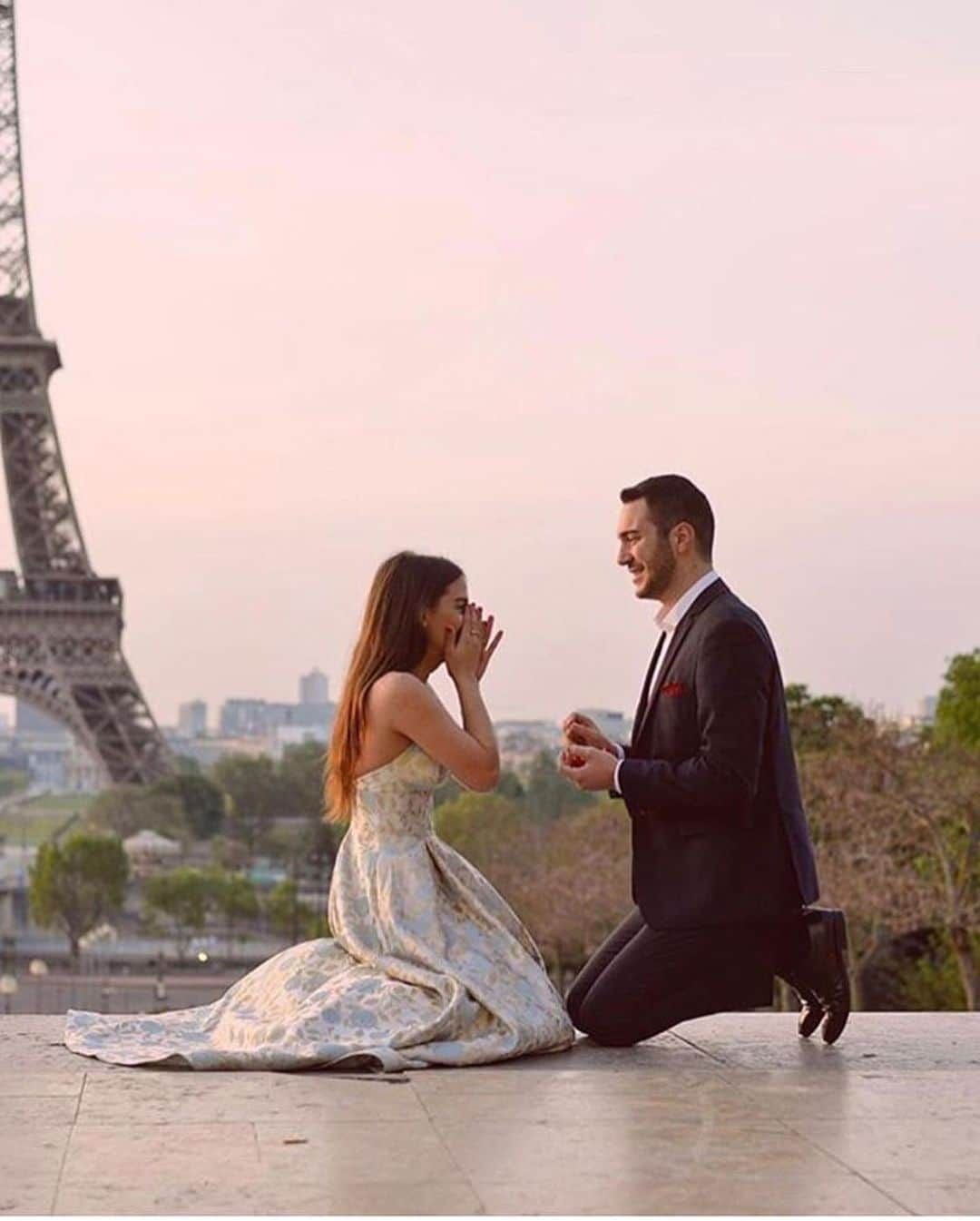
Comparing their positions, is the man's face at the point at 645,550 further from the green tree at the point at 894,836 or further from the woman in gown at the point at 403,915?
the green tree at the point at 894,836

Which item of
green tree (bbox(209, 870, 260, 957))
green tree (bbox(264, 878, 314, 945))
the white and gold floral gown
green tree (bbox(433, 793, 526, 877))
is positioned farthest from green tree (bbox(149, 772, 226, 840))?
the white and gold floral gown

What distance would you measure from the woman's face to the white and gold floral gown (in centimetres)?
33

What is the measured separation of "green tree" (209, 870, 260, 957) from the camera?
183ft

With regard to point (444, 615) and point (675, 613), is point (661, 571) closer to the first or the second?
point (675, 613)

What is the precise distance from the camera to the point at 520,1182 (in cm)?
523

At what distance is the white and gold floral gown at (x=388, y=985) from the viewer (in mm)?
6820

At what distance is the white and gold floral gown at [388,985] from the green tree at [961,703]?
29.5 metres

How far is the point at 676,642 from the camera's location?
23.7 ft

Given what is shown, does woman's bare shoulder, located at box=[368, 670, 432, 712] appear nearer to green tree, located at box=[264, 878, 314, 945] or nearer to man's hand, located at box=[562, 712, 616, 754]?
man's hand, located at box=[562, 712, 616, 754]

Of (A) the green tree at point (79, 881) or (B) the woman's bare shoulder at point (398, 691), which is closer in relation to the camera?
(B) the woman's bare shoulder at point (398, 691)

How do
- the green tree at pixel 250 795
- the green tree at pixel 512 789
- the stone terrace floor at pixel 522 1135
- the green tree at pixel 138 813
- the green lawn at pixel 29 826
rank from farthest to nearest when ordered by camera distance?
1. the green lawn at pixel 29 826
2. the green tree at pixel 250 795
3. the green tree at pixel 512 789
4. the green tree at pixel 138 813
5. the stone terrace floor at pixel 522 1135

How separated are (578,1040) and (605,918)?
1120 inches

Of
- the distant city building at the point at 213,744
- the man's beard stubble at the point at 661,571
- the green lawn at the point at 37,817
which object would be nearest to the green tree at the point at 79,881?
the green lawn at the point at 37,817

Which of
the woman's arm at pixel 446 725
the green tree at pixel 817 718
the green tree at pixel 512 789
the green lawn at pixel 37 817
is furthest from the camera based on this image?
the green lawn at pixel 37 817
